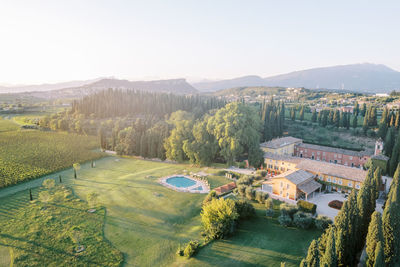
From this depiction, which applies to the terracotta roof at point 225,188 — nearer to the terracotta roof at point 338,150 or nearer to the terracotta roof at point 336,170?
the terracotta roof at point 336,170

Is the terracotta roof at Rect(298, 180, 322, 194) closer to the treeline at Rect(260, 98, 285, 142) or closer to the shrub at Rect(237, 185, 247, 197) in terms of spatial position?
the shrub at Rect(237, 185, 247, 197)

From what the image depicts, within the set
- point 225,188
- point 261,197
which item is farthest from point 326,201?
point 225,188

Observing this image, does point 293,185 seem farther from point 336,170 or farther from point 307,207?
point 336,170

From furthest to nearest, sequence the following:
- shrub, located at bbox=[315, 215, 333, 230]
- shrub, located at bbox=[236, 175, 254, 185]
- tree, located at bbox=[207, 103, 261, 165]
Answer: tree, located at bbox=[207, 103, 261, 165] < shrub, located at bbox=[236, 175, 254, 185] < shrub, located at bbox=[315, 215, 333, 230]

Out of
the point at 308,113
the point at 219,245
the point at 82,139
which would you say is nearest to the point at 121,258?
the point at 219,245

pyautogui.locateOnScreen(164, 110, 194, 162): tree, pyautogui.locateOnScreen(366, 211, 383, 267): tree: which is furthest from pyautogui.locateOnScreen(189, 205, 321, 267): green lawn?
pyautogui.locateOnScreen(164, 110, 194, 162): tree

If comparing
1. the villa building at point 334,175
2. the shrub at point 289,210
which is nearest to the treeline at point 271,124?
the villa building at point 334,175
